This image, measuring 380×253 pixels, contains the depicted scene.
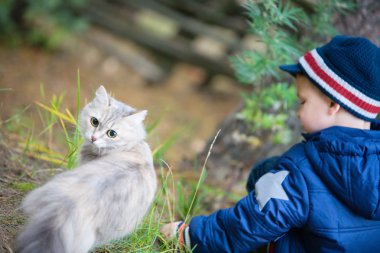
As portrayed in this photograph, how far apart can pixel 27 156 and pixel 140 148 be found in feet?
3.77

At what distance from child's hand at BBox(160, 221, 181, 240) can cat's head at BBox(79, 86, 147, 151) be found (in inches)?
20.8

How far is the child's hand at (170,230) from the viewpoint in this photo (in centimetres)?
279

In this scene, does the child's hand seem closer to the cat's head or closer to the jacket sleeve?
the jacket sleeve

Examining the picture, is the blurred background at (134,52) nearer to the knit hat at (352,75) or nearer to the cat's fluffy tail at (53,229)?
the knit hat at (352,75)

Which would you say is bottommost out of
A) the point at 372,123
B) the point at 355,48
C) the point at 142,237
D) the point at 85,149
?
the point at 142,237

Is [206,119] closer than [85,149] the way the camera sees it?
No

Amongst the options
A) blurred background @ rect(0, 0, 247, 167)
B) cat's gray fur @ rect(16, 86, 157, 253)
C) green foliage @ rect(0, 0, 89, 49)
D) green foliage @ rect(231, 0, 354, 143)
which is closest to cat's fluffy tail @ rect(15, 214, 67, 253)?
cat's gray fur @ rect(16, 86, 157, 253)

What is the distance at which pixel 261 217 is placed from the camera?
2.49 m

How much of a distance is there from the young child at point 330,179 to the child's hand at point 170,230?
173 millimetres

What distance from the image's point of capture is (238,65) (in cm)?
347

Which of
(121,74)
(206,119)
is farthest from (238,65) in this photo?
(121,74)

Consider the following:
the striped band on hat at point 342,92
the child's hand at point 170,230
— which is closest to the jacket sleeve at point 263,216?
the child's hand at point 170,230

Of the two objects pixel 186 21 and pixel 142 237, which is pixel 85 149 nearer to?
pixel 142 237

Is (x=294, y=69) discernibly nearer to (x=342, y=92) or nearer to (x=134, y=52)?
(x=342, y=92)
